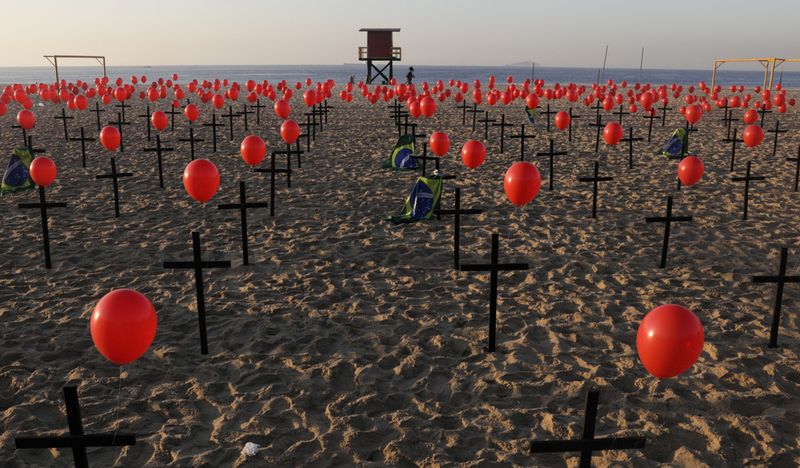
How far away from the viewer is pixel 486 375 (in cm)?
585

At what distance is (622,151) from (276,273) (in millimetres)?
13618

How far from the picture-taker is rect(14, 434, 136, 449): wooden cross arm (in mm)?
3627

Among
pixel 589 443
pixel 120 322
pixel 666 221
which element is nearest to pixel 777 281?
pixel 666 221

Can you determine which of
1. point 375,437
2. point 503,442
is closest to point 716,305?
point 503,442

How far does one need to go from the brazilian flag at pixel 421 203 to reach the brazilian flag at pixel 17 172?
7.94 meters

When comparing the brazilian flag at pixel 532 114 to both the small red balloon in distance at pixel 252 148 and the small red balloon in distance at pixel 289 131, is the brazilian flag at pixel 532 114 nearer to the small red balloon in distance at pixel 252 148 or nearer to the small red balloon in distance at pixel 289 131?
the small red balloon in distance at pixel 289 131

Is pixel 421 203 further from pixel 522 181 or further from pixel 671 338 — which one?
pixel 671 338

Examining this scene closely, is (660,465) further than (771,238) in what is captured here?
No

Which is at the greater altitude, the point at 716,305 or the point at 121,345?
the point at 121,345

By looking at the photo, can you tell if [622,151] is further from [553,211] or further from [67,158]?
[67,158]

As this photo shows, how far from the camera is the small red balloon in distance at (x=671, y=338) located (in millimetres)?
4156

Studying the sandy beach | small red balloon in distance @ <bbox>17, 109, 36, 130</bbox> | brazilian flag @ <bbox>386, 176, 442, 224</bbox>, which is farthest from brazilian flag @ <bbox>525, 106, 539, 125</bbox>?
small red balloon in distance @ <bbox>17, 109, 36, 130</bbox>

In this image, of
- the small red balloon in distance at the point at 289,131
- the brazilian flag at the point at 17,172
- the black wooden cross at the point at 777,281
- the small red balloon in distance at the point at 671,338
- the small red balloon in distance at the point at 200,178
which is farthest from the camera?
the small red balloon in distance at the point at 289,131

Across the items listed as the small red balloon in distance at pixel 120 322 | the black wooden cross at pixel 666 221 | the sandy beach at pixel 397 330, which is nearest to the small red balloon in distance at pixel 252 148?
the sandy beach at pixel 397 330
